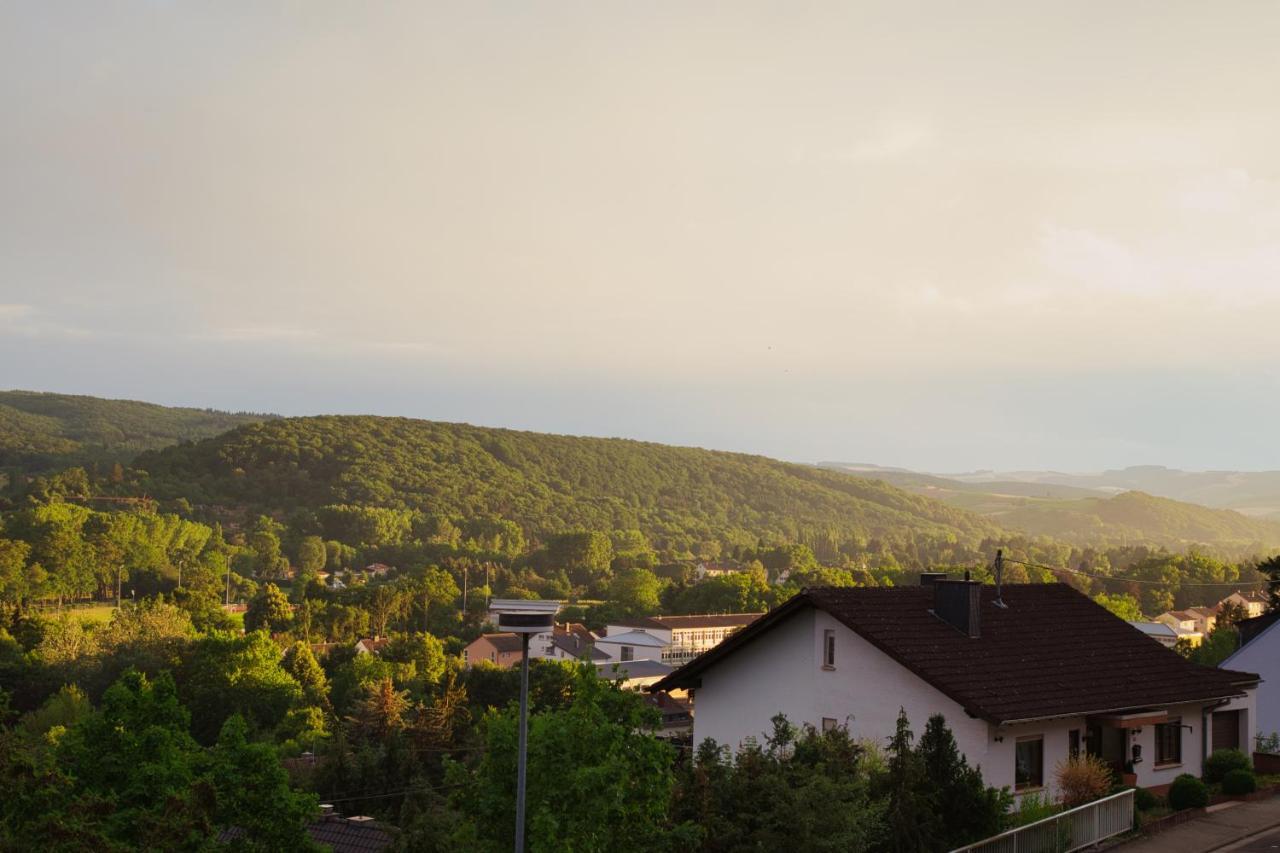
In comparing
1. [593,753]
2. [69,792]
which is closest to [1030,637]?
[593,753]

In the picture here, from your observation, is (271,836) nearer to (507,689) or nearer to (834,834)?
(834,834)

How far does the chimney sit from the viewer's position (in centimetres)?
2461

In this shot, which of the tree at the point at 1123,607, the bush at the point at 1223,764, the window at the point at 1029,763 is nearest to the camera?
the window at the point at 1029,763

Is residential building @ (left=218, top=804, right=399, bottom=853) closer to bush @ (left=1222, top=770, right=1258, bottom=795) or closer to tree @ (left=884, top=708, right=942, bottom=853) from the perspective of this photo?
tree @ (left=884, top=708, right=942, bottom=853)

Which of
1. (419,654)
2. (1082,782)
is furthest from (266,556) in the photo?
(1082,782)

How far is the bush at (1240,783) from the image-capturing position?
23859mm

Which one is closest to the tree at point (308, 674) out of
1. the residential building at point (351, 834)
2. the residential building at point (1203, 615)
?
the residential building at point (351, 834)

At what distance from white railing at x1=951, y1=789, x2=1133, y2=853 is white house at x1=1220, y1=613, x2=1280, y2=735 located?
54.7 feet

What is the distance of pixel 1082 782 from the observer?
832 inches

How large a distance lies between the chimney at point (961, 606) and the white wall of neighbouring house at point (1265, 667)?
14.4 meters

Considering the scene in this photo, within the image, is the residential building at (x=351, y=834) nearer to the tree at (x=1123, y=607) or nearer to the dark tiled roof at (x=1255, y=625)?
the dark tiled roof at (x=1255, y=625)

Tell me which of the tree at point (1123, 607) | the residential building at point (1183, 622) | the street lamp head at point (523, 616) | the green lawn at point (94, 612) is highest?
the street lamp head at point (523, 616)

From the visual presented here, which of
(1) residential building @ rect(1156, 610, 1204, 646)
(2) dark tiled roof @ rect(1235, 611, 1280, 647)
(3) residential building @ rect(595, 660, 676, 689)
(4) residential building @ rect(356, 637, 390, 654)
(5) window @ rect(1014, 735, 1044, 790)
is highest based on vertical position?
(2) dark tiled roof @ rect(1235, 611, 1280, 647)

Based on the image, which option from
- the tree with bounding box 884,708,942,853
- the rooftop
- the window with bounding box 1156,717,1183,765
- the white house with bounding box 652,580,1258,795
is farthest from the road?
the rooftop
